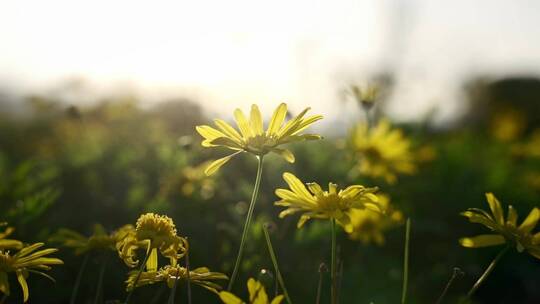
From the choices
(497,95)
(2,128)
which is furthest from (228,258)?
(497,95)

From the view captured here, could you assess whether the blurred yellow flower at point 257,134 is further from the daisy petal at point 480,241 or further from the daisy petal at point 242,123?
the daisy petal at point 480,241

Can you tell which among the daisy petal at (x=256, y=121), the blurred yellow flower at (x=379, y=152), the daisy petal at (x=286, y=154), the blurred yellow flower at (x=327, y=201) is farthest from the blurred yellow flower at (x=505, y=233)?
the blurred yellow flower at (x=379, y=152)

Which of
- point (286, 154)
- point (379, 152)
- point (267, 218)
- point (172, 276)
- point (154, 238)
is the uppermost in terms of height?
point (286, 154)

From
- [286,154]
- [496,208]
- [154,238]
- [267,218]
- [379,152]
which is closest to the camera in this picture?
[154,238]

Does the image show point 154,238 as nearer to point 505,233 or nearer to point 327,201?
point 327,201

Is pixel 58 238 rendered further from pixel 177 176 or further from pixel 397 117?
pixel 397 117

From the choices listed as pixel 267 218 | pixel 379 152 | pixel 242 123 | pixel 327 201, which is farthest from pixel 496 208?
pixel 379 152

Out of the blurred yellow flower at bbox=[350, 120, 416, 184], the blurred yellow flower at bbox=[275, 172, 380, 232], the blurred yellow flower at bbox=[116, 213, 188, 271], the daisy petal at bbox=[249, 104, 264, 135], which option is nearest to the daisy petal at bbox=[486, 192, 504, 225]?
the blurred yellow flower at bbox=[275, 172, 380, 232]

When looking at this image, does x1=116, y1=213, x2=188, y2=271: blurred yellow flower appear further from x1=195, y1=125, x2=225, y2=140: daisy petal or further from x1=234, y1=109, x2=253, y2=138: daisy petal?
x1=234, y1=109, x2=253, y2=138: daisy petal
